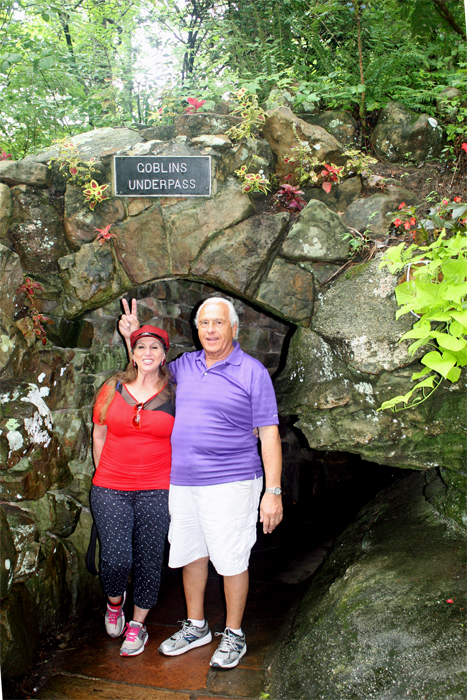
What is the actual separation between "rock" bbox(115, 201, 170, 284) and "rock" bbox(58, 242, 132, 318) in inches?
2.9

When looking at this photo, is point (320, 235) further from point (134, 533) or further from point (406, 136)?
point (134, 533)

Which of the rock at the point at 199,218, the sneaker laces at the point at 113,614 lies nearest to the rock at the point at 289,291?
the rock at the point at 199,218

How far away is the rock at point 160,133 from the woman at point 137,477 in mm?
1379

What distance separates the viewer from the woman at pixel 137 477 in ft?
8.42

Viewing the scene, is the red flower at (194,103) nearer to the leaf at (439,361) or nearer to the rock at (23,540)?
the leaf at (439,361)

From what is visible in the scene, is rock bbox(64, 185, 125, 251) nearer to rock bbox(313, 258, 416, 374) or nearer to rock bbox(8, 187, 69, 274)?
rock bbox(8, 187, 69, 274)

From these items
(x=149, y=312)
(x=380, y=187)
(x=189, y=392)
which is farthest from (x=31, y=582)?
(x=380, y=187)

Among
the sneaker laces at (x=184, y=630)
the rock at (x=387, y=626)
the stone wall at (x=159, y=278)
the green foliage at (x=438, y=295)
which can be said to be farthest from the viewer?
A: the stone wall at (x=159, y=278)

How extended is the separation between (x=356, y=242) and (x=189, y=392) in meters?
1.33

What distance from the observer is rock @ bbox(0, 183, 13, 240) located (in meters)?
2.85

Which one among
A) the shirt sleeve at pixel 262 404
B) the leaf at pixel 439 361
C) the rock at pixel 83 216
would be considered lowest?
the shirt sleeve at pixel 262 404

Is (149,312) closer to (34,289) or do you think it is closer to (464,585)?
(34,289)

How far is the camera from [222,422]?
2367 millimetres

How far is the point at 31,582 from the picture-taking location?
8.77 feet
